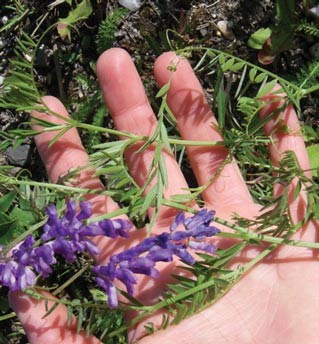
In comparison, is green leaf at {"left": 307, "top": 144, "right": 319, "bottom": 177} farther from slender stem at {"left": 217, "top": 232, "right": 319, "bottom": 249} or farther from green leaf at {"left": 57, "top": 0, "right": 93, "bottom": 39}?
green leaf at {"left": 57, "top": 0, "right": 93, "bottom": 39}

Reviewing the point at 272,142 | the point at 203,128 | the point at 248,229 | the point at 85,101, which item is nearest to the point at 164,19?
the point at 85,101

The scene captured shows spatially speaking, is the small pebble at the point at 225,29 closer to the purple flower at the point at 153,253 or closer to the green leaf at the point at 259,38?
the green leaf at the point at 259,38

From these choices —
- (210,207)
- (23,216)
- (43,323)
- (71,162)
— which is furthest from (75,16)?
(43,323)

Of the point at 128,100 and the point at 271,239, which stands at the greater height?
the point at 128,100

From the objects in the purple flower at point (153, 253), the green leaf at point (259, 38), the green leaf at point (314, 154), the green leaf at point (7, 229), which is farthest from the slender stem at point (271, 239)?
the green leaf at point (259, 38)

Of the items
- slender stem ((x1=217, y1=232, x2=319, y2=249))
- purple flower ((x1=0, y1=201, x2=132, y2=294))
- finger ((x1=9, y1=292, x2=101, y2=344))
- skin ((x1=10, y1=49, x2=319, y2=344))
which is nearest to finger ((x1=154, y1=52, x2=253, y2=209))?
skin ((x1=10, y1=49, x2=319, y2=344))

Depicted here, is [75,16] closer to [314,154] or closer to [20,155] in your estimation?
[20,155]

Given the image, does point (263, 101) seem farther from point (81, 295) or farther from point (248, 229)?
point (81, 295)
